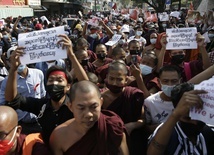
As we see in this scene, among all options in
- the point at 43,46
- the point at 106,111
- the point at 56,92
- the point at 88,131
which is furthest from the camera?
the point at 43,46

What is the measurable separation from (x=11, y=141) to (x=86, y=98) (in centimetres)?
60

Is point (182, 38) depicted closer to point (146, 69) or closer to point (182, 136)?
point (146, 69)

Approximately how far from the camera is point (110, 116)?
2.33 metres

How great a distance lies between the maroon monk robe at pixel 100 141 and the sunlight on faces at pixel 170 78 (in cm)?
89

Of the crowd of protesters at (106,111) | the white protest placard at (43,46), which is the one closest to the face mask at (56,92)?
the crowd of protesters at (106,111)

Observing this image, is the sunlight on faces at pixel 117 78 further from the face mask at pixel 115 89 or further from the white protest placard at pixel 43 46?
the white protest placard at pixel 43 46

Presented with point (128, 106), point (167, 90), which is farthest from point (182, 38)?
point (128, 106)

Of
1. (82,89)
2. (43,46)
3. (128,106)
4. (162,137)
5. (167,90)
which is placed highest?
(43,46)

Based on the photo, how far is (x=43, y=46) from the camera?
295 centimetres

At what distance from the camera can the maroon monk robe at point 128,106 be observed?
9.53 ft

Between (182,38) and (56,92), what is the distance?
193 cm

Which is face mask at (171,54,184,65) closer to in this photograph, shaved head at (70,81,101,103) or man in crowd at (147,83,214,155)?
man in crowd at (147,83,214,155)

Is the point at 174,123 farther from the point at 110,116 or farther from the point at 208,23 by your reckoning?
the point at 208,23

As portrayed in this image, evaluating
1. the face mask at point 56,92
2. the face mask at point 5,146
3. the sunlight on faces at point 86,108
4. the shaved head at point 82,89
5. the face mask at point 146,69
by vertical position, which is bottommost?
the face mask at point 5,146
